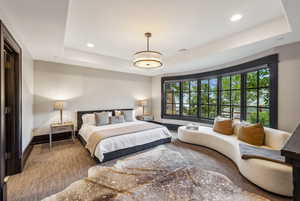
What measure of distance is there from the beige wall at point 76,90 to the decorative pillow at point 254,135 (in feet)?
14.0

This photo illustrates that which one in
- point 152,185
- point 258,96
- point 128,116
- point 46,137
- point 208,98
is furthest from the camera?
point 208,98

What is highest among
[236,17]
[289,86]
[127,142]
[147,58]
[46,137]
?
[236,17]

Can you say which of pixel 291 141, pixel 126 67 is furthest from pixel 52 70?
pixel 291 141

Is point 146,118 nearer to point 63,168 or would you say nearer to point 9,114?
point 63,168

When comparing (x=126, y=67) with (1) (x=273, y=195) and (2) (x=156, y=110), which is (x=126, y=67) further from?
(1) (x=273, y=195)

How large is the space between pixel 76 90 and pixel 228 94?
5.24 meters

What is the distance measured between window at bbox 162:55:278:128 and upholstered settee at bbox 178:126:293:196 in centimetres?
70

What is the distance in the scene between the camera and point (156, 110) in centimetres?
640

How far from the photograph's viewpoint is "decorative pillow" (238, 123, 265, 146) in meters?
2.69

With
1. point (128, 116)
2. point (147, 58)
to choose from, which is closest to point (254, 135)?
point (147, 58)

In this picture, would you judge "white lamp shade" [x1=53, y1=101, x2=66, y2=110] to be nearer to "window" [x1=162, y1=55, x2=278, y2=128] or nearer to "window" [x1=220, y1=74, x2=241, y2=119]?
"window" [x1=162, y1=55, x2=278, y2=128]

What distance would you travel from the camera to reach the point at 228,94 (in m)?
4.34

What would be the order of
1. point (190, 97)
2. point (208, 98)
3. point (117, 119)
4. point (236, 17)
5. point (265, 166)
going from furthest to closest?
1. point (190, 97)
2. point (208, 98)
3. point (117, 119)
4. point (236, 17)
5. point (265, 166)

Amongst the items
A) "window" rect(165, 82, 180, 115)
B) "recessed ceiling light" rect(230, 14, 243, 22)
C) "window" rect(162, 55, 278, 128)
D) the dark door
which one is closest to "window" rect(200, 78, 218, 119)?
"window" rect(162, 55, 278, 128)
